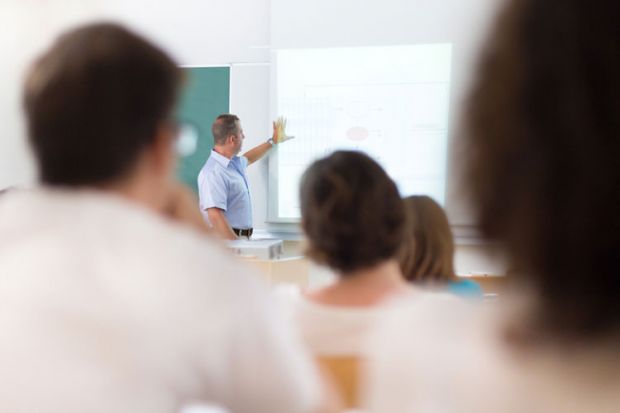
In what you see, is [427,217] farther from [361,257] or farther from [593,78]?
[593,78]

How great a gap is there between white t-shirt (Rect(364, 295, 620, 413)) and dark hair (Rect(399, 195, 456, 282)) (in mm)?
1332

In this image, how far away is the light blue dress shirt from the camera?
4.88 m

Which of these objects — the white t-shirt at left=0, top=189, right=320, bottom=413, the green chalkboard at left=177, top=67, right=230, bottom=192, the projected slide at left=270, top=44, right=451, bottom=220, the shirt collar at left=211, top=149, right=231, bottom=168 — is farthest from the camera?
the green chalkboard at left=177, top=67, right=230, bottom=192

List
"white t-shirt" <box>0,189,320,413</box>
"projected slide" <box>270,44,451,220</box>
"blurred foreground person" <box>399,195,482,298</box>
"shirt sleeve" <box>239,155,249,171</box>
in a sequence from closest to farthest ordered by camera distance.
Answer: "white t-shirt" <box>0,189,320,413</box> → "blurred foreground person" <box>399,195,482,298</box> → "projected slide" <box>270,44,451,220</box> → "shirt sleeve" <box>239,155,249,171</box>

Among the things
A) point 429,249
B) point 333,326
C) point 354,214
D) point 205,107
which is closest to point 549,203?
point 333,326

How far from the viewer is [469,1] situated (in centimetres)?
468

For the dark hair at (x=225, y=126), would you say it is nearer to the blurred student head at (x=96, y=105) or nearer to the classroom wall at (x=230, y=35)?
the classroom wall at (x=230, y=35)

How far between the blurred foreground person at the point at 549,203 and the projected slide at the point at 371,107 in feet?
13.5

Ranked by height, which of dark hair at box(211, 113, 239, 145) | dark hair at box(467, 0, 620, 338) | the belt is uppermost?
dark hair at box(211, 113, 239, 145)

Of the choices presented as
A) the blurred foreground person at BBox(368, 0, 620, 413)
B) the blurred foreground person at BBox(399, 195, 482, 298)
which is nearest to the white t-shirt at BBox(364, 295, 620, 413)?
the blurred foreground person at BBox(368, 0, 620, 413)

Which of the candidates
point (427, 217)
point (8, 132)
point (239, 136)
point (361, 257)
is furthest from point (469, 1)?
point (8, 132)

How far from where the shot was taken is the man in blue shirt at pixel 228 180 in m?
4.84

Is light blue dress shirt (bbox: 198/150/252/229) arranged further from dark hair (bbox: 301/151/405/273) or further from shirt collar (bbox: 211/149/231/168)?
dark hair (bbox: 301/151/405/273)

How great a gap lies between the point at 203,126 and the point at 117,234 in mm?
4583
